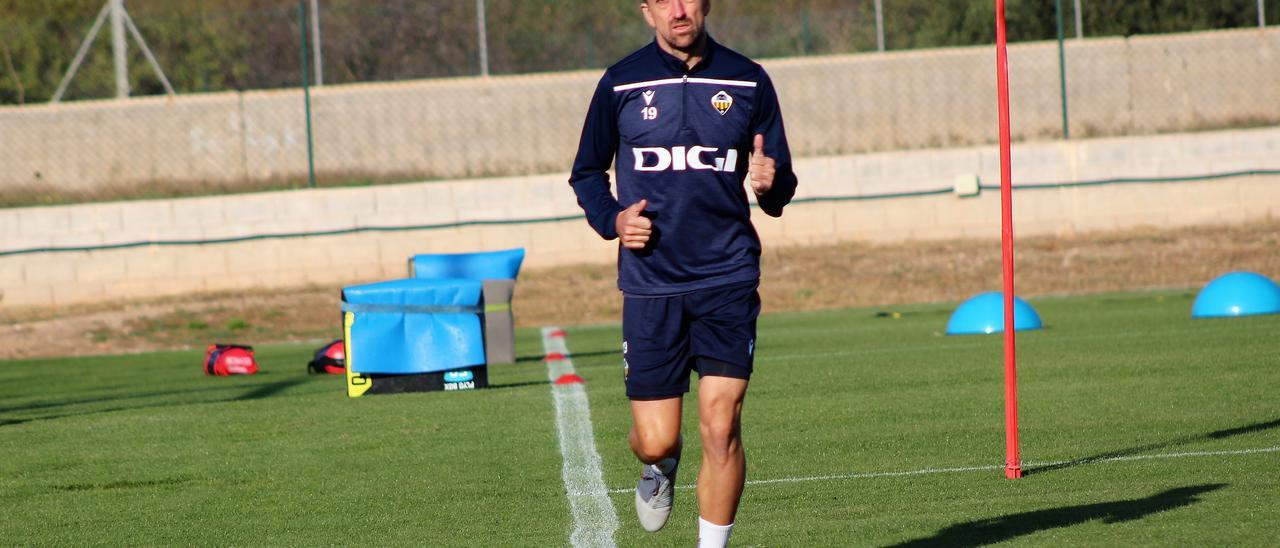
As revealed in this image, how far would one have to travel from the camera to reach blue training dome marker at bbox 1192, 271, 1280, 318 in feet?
52.8

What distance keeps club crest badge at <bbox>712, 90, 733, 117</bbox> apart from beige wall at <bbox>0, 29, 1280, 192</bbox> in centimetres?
2244

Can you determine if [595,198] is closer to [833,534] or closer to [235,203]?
[833,534]

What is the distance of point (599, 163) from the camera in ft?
20.2

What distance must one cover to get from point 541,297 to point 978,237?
665 cm

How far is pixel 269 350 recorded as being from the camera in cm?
2041

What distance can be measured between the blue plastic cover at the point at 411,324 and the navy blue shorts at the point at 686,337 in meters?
6.79

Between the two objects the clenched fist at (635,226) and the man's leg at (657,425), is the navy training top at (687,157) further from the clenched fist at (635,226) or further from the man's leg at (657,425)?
the man's leg at (657,425)

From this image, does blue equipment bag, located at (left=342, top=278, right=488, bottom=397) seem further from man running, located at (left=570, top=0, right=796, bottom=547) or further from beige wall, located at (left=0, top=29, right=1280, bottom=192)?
beige wall, located at (left=0, top=29, right=1280, bottom=192)

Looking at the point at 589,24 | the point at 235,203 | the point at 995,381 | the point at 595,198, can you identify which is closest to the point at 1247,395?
the point at 995,381

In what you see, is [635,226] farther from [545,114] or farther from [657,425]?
[545,114]

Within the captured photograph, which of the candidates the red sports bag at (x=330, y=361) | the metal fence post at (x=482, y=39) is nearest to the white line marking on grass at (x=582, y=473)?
the red sports bag at (x=330, y=361)

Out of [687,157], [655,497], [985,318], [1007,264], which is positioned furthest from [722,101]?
[985,318]

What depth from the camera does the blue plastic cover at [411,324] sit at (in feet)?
41.5

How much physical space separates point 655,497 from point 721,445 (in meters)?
0.44
